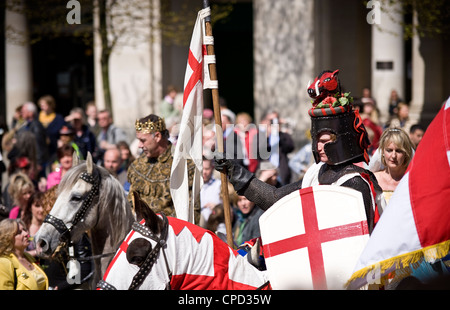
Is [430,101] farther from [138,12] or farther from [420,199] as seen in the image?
[420,199]

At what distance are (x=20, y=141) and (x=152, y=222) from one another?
26.5 feet

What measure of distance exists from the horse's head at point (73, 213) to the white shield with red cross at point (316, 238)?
1.96 m

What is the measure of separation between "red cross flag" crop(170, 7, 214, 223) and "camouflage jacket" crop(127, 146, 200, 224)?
74cm

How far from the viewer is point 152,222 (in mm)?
3998

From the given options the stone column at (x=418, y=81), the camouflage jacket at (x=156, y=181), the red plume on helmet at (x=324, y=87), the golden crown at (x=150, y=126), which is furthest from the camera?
the stone column at (x=418, y=81)

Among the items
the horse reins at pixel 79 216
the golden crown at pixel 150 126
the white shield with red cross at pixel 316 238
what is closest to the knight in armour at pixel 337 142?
the white shield with red cross at pixel 316 238

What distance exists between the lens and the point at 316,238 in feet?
13.5

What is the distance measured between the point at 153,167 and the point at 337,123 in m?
2.32

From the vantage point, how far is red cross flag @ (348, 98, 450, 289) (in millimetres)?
3715

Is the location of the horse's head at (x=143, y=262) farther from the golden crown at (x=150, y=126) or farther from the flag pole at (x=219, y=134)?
the golden crown at (x=150, y=126)

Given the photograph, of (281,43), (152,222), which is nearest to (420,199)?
(152,222)

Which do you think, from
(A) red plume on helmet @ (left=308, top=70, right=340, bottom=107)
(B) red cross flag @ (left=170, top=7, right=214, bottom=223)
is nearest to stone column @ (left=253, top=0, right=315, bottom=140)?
(B) red cross flag @ (left=170, top=7, right=214, bottom=223)

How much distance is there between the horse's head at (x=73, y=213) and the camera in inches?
228

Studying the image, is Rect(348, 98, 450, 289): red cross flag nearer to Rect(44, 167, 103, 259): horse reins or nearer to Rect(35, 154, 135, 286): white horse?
Rect(35, 154, 135, 286): white horse
